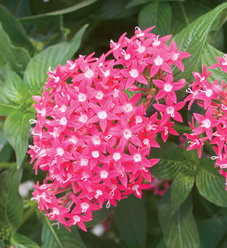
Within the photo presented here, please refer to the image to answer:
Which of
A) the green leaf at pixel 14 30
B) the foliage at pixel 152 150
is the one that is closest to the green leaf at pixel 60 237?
the foliage at pixel 152 150

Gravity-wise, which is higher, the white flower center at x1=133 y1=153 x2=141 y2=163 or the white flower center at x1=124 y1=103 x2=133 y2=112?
the white flower center at x1=124 y1=103 x2=133 y2=112

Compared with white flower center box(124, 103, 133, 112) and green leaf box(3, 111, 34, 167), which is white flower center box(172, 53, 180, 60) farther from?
green leaf box(3, 111, 34, 167)

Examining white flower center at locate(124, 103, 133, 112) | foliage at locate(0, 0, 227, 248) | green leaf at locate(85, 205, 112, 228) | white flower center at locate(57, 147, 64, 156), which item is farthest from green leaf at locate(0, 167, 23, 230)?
white flower center at locate(124, 103, 133, 112)

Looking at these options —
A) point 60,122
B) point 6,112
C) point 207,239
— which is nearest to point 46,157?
point 60,122

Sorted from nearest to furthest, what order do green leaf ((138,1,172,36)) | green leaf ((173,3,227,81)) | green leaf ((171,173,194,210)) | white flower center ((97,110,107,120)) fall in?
white flower center ((97,110,107,120)), green leaf ((173,3,227,81)), green leaf ((171,173,194,210)), green leaf ((138,1,172,36))

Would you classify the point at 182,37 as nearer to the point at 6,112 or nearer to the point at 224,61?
the point at 224,61

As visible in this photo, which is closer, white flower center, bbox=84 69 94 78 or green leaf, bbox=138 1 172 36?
white flower center, bbox=84 69 94 78
